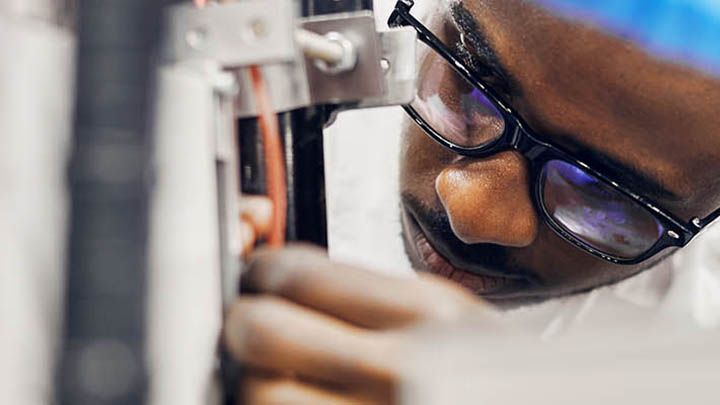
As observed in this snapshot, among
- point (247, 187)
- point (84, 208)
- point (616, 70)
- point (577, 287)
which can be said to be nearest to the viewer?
point (84, 208)

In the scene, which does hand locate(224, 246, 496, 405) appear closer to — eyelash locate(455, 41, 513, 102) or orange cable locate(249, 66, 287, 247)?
orange cable locate(249, 66, 287, 247)

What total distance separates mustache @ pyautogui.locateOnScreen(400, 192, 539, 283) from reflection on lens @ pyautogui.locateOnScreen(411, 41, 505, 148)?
0.07 m

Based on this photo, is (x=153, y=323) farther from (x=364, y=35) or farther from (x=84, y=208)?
(x=364, y=35)

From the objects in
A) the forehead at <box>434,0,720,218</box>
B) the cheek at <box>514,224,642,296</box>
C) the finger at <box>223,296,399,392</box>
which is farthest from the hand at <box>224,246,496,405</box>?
the cheek at <box>514,224,642,296</box>

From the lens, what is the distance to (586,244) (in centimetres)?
62

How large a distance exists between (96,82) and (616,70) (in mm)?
375

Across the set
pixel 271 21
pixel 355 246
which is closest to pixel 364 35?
pixel 271 21

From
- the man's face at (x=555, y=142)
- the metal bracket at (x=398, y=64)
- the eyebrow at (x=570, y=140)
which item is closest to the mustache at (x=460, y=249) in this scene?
the man's face at (x=555, y=142)

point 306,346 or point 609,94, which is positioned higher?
point 609,94

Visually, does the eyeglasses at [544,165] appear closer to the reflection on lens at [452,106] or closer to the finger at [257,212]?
the reflection on lens at [452,106]

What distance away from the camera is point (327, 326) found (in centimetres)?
28

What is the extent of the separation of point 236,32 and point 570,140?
349 millimetres

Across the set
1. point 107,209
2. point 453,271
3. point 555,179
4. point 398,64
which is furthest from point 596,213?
point 107,209

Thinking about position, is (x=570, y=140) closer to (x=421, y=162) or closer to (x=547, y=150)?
(x=547, y=150)
